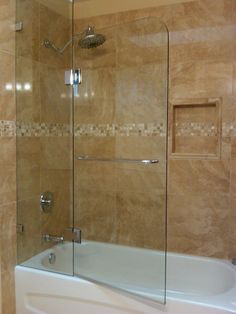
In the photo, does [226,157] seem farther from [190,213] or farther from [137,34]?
[137,34]

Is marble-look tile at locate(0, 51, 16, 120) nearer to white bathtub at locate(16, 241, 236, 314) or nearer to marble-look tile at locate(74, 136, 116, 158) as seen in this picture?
marble-look tile at locate(74, 136, 116, 158)

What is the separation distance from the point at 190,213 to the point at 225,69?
Answer: 1.06m

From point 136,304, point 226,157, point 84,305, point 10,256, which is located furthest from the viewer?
point 226,157

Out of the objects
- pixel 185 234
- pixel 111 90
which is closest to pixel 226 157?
pixel 185 234

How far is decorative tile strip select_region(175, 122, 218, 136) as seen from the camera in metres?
2.13

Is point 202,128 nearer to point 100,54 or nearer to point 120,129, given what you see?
point 120,129

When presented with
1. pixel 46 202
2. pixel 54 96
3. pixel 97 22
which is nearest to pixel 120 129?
pixel 54 96

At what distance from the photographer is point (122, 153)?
235cm

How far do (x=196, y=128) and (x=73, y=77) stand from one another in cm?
100

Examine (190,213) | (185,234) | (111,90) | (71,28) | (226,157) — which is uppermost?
(71,28)

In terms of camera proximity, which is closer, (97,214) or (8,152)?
(8,152)

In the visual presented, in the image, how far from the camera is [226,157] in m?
2.07

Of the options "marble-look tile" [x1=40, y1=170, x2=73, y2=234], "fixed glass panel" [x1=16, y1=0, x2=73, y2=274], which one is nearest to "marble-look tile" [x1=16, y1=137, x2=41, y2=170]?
"fixed glass panel" [x1=16, y1=0, x2=73, y2=274]

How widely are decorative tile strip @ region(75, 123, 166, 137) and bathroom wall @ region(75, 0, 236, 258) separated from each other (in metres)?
0.15
